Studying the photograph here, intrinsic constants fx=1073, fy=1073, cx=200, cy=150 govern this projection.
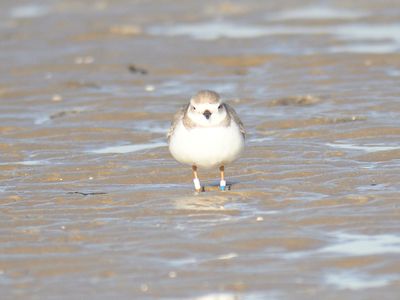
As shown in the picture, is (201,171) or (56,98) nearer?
(201,171)

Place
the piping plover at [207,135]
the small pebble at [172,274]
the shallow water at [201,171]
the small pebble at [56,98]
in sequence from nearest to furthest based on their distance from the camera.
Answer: the small pebble at [172,274] < the shallow water at [201,171] < the piping plover at [207,135] < the small pebble at [56,98]

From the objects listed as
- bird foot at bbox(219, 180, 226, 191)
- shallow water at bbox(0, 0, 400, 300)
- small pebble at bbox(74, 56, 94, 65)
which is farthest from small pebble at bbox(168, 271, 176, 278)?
small pebble at bbox(74, 56, 94, 65)

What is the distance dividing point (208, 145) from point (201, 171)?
160cm

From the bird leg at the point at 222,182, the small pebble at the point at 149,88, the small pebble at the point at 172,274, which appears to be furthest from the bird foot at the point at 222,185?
the small pebble at the point at 149,88

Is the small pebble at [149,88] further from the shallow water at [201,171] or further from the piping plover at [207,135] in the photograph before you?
the piping plover at [207,135]

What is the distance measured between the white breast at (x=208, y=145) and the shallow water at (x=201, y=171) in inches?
14.1

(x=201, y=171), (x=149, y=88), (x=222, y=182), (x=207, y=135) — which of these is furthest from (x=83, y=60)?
(x=207, y=135)

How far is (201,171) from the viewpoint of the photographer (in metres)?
11.5

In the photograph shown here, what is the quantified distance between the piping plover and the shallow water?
1.22 ft

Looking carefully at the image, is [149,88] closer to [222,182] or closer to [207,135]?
[222,182]

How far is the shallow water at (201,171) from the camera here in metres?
7.77

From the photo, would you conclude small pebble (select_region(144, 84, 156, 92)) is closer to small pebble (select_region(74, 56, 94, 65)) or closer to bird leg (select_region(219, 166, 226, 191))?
small pebble (select_region(74, 56, 94, 65))

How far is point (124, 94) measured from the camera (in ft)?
50.1

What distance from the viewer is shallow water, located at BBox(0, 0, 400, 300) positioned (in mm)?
7770
